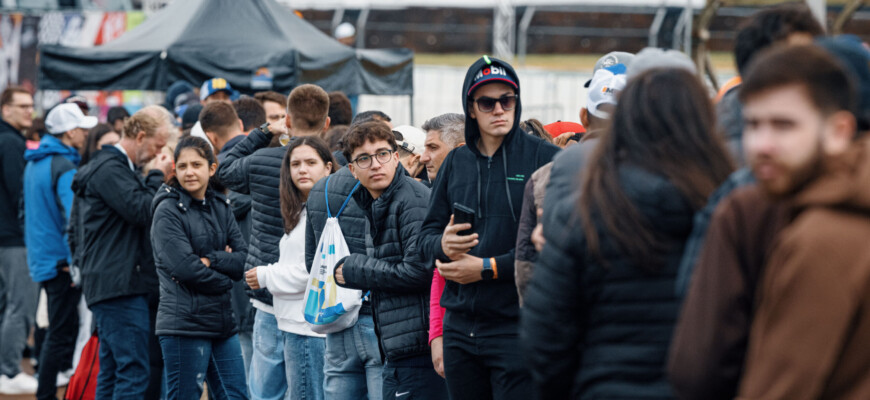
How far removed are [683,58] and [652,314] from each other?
35.5 inches

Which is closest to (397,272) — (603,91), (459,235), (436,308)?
(436,308)

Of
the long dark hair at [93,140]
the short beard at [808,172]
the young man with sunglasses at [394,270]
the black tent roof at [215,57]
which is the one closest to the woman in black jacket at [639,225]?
the short beard at [808,172]

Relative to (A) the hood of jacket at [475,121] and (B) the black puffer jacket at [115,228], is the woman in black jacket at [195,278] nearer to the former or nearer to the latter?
(B) the black puffer jacket at [115,228]

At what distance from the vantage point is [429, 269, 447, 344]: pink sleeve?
13.5 ft

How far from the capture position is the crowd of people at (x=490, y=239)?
1.84 metres

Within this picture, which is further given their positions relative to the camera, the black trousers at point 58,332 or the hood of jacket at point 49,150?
the hood of jacket at point 49,150

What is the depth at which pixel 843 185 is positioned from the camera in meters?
1.79

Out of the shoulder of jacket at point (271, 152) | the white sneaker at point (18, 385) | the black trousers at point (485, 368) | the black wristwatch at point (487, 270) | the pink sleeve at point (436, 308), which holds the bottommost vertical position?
the white sneaker at point (18, 385)

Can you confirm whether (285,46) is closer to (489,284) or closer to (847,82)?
(489,284)

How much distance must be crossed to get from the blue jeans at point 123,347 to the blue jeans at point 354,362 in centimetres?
187

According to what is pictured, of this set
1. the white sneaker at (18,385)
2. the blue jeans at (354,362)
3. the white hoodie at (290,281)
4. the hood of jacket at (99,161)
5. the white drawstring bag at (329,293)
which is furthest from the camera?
the white sneaker at (18,385)

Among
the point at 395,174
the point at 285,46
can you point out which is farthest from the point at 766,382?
the point at 285,46

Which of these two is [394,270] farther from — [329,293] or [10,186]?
[10,186]

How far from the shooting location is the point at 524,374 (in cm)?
366
